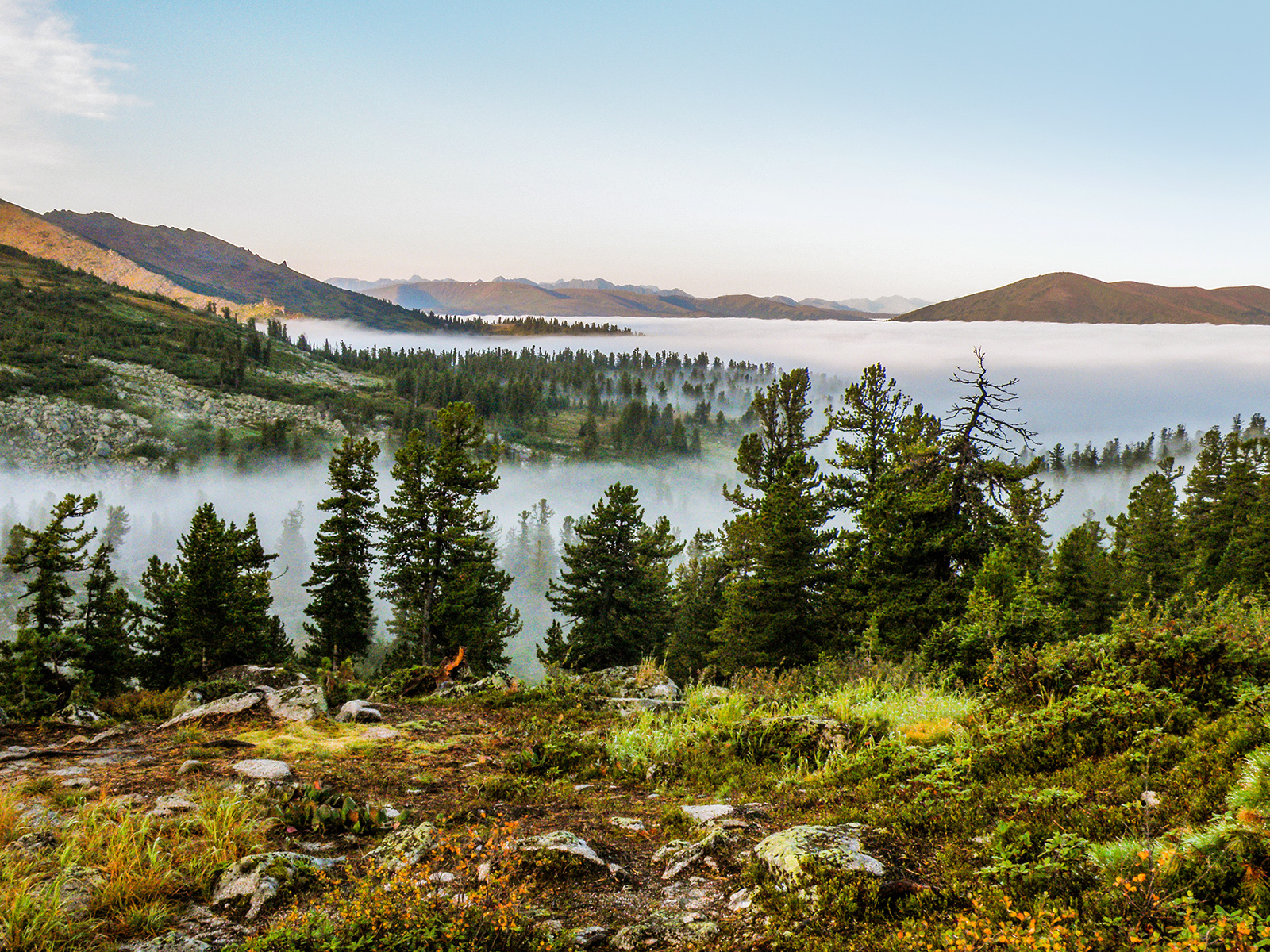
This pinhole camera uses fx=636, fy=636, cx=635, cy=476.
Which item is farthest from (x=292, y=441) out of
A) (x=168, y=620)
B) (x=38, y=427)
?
(x=168, y=620)

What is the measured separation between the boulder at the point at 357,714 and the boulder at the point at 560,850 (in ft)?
22.6

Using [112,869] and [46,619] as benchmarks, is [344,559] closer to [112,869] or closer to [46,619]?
[46,619]

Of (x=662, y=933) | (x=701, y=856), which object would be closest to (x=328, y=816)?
(x=701, y=856)

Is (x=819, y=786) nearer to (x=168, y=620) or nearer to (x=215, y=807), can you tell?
(x=215, y=807)

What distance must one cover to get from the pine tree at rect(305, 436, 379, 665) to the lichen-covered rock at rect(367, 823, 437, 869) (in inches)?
1170

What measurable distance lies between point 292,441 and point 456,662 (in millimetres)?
200827

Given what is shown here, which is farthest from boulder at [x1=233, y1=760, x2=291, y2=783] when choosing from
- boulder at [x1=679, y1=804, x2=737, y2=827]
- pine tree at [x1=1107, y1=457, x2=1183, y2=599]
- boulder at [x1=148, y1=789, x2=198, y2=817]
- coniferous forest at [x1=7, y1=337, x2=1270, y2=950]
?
pine tree at [x1=1107, y1=457, x2=1183, y2=599]

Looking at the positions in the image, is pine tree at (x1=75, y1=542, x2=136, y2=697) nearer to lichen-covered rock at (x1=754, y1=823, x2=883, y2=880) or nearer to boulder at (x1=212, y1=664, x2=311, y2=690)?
boulder at (x1=212, y1=664, x2=311, y2=690)

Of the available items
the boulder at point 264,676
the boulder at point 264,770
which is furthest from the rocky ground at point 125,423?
the boulder at point 264,770

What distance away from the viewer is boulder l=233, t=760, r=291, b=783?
795 cm

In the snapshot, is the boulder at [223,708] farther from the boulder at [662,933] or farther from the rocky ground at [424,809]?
the boulder at [662,933]

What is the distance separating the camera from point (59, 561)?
26688 mm

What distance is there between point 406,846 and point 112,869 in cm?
227

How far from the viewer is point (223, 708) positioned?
1146cm
